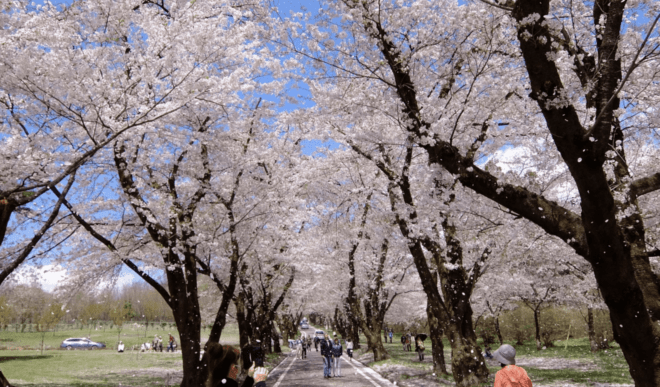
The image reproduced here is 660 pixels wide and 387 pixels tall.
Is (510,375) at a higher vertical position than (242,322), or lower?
higher

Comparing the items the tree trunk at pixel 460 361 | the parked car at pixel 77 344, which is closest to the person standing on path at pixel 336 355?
the tree trunk at pixel 460 361

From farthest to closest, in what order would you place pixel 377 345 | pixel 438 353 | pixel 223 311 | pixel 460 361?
pixel 377 345 < pixel 438 353 < pixel 223 311 < pixel 460 361

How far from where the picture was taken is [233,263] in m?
14.2

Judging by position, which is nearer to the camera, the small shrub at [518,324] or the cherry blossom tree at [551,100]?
the cherry blossom tree at [551,100]

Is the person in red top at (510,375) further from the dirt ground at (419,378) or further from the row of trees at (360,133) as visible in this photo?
the dirt ground at (419,378)

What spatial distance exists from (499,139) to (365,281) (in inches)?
657

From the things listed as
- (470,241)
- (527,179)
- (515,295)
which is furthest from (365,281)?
(527,179)

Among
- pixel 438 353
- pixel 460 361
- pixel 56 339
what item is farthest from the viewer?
pixel 56 339

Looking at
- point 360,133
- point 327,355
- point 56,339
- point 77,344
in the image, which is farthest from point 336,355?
point 56,339

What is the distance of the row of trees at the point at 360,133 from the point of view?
5.11 metres

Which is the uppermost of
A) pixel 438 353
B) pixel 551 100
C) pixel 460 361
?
pixel 551 100

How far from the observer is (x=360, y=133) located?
12641mm

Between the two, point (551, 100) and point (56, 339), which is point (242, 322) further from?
point (56, 339)

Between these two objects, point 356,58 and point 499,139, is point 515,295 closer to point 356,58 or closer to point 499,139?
point 499,139
